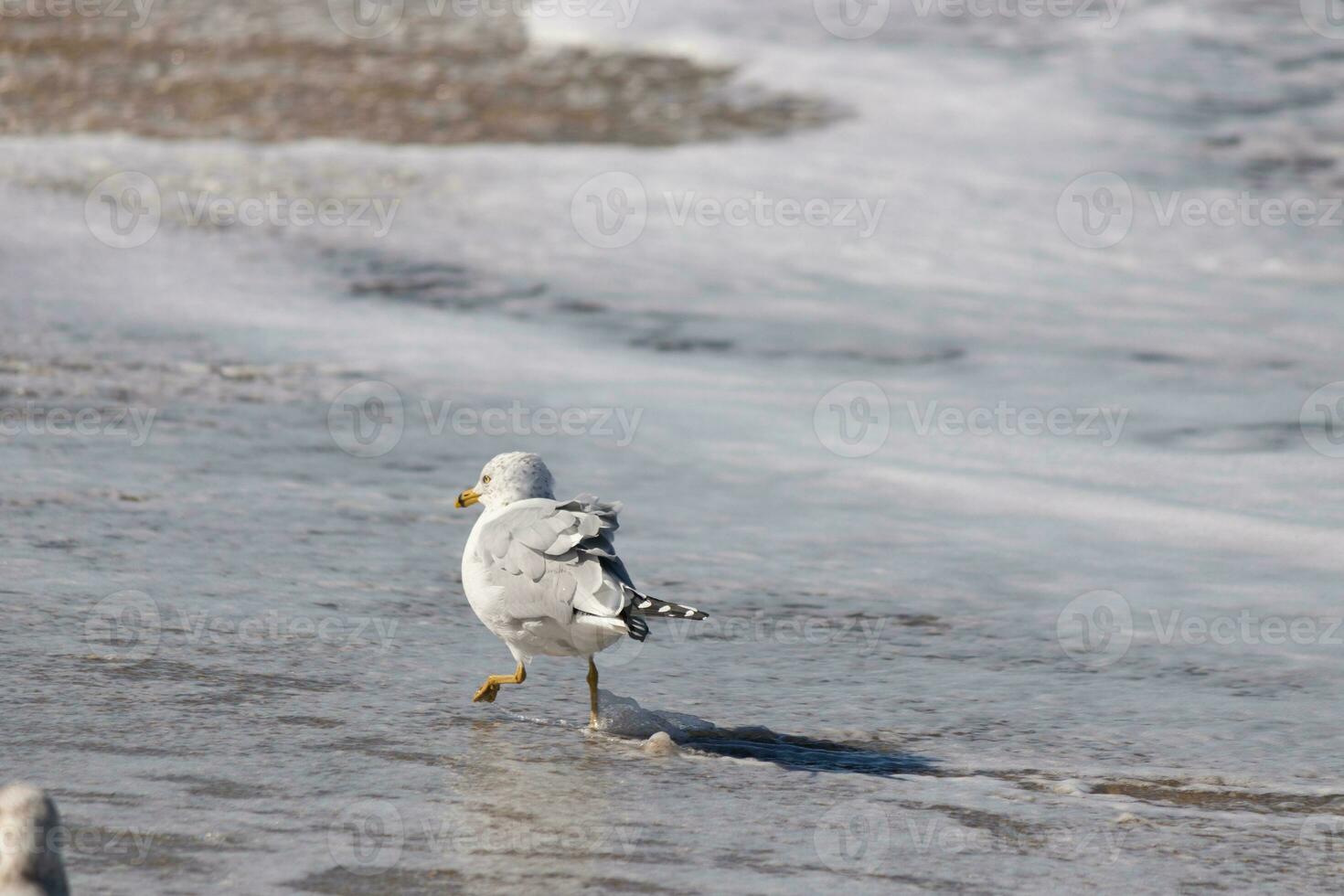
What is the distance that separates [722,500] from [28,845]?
4.22 m

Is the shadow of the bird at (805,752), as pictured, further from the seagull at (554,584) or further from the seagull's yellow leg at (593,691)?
the seagull at (554,584)

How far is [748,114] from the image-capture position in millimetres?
14086

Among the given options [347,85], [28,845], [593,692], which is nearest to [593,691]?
[593,692]

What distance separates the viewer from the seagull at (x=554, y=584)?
382 cm

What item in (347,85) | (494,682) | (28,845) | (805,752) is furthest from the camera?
(347,85)

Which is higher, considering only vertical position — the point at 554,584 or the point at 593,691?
the point at 554,584

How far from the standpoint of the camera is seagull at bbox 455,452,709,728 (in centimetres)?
382

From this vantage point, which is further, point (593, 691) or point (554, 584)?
point (593, 691)

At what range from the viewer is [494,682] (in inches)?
167

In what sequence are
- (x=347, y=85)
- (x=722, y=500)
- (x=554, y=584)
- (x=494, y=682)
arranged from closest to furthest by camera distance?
1. (x=554, y=584)
2. (x=494, y=682)
3. (x=722, y=500)
4. (x=347, y=85)

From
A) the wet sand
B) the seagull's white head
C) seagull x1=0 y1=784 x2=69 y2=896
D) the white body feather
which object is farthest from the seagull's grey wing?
the wet sand

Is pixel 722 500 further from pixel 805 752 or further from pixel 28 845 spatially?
pixel 28 845

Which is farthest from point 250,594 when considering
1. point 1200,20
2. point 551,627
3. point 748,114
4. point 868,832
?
point 1200,20

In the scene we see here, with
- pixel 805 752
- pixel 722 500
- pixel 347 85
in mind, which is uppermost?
pixel 347 85
